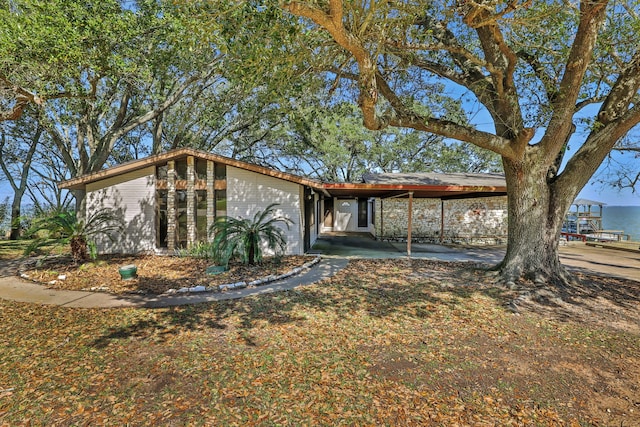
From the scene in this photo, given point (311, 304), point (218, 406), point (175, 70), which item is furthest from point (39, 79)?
point (218, 406)

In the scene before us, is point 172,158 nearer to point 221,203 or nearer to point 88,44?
point 221,203

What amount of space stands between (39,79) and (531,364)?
1050 centimetres

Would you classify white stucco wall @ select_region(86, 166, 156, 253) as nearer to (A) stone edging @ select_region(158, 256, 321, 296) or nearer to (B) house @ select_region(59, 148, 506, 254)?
(B) house @ select_region(59, 148, 506, 254)

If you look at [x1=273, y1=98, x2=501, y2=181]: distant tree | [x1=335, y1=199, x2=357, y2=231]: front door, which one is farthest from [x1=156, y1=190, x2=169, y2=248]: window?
[x1=335, y1=199, x2=357, y2=231]: front door

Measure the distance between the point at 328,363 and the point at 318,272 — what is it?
4.30m

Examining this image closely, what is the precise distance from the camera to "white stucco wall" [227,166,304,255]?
9797 mm

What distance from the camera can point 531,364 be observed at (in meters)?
3.32

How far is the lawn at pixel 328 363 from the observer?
2.54m

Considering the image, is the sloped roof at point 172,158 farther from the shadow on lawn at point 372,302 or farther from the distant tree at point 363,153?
the distant tree at point 363,153

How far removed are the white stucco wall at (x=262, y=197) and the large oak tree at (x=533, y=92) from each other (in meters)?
4.24

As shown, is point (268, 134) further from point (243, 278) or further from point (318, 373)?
point (318, 373)

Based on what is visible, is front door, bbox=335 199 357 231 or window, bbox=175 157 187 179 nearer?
window, bbox=175 157 187 179

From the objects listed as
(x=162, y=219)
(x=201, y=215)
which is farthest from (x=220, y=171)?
(x=162, y=219)

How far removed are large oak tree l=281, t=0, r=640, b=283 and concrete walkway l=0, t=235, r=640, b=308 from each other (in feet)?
10.5
